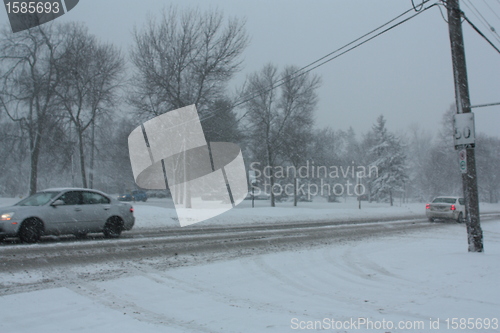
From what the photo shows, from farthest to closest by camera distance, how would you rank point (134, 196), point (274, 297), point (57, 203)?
point (134, 196)
point (57, 203)
point (274, 297)

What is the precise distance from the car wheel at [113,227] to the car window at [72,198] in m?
1.12

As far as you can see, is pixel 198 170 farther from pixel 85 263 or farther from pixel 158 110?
pixel 85 263

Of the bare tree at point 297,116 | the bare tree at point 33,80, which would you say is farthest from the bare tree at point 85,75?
the bare tree at point 297,116

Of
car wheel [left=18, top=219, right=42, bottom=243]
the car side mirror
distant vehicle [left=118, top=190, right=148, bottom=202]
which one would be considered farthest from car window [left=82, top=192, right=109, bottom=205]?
distant vehicle [left=118, top=190, right=148, bottom=202]

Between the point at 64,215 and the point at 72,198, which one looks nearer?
A: the point at 64,215

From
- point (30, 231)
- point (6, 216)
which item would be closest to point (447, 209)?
point (30, 231)

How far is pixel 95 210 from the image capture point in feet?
42.1

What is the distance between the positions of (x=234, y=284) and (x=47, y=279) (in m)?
3.23

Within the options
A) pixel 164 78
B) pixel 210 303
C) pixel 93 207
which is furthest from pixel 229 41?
pixel 210 303

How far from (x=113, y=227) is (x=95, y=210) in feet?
2.79

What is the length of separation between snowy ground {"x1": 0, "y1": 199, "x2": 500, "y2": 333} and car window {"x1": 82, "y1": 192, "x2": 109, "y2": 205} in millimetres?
4834

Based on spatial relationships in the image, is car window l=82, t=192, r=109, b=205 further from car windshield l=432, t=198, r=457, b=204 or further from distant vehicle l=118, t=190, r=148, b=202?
distant vehicle l=118, t=190, r=148, b=202

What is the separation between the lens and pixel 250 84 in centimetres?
3741

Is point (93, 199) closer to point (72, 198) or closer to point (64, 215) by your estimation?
point (72, 198)
